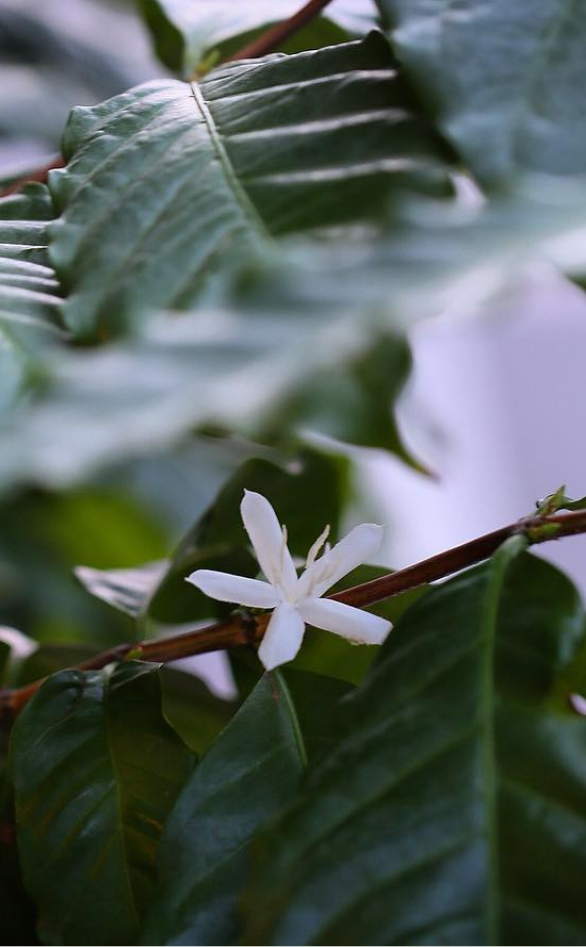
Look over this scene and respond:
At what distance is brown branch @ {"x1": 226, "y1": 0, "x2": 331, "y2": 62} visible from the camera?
455mm

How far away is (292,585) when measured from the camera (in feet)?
1.26

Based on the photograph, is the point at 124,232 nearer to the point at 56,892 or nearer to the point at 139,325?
the point at 139,325

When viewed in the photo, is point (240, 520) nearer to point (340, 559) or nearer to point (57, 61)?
point (340, 559)

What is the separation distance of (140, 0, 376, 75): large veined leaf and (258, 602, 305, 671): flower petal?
293mm

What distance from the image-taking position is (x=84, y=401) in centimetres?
20

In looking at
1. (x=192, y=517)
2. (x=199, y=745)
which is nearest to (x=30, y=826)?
(x=199, y=745)

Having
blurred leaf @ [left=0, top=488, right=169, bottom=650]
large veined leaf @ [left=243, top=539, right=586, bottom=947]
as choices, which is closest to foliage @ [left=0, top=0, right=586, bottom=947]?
large veined leaf @ [left=243, top=539, right=586, bottom=947]

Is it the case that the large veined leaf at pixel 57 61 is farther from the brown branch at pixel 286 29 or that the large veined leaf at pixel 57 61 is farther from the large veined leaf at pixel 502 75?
Result: the large veined leaf at pixel 502 75

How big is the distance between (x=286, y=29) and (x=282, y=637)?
282mm

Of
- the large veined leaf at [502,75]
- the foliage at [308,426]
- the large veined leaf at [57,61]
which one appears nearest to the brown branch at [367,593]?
the foliage at [308,426]

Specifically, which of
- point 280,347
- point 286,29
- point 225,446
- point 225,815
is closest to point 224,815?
point 225,815

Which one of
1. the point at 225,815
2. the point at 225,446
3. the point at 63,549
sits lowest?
the point at 63,549

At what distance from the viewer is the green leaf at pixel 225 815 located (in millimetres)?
329

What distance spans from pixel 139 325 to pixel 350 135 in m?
0.13
